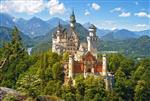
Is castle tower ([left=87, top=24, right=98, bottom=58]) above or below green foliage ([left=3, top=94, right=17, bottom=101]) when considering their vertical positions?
above

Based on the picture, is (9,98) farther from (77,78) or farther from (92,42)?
(92,42)

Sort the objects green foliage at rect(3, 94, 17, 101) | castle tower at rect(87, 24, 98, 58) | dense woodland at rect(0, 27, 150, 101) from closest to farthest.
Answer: green foliage at rect(3, 94, 17, 101) → dense woodland at rect(0, 27, 150, 101) → castle tower at rect(87, 24, 98, 58)

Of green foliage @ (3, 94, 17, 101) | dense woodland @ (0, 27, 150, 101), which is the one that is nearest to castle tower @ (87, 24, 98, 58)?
dense woodland @ (0, 27, 150, 101)

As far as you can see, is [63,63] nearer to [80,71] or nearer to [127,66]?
[80,71]

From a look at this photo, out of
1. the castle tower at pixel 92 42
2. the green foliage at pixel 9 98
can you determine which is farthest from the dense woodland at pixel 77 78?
the green foliage at pixel 9 98

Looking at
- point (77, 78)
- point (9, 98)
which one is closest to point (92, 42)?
point (77, 78)

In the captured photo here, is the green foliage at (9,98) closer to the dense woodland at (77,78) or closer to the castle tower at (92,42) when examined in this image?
the dense woodland at (77,78)

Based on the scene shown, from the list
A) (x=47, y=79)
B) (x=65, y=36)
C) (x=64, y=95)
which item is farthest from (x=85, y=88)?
(x=65, y=36)

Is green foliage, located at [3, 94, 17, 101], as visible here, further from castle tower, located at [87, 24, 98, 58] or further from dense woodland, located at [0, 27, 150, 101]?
castle tower, located at [87, 24, 98, 58]
